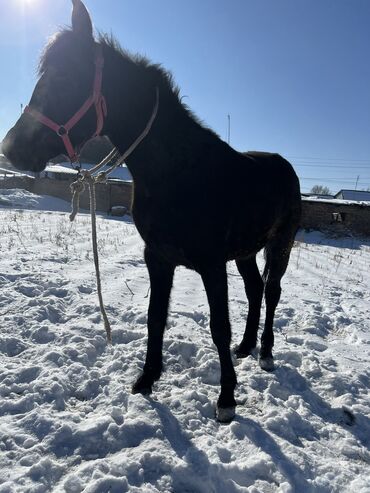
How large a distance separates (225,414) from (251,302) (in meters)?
1.51

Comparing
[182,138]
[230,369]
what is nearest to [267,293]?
[230,369]

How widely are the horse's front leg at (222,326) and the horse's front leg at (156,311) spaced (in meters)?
0.45

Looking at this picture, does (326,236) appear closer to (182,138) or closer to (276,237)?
(276,237)

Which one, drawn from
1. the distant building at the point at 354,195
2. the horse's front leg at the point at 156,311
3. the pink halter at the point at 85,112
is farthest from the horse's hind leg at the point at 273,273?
the distant building at the point at 354,195

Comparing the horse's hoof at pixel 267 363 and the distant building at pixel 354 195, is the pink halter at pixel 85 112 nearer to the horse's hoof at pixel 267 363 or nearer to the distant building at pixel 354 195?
the horse's hoof at pixel 267 363

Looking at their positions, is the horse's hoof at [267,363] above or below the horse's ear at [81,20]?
below

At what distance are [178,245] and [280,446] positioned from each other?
4.84 feet

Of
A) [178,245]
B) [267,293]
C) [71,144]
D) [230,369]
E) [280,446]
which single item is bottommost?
[280,446]

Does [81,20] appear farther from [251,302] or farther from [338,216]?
[338,216]

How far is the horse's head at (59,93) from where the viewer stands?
7.59 ft

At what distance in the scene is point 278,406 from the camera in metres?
2.78

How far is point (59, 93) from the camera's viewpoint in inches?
91.3

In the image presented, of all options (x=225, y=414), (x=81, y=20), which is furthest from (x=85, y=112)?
(x=225, y=414)

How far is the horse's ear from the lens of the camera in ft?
7.54
